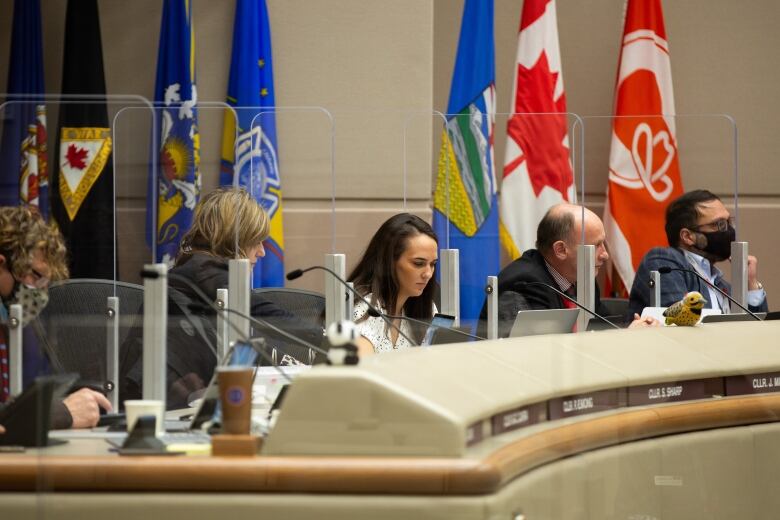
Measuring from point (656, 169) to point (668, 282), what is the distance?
29.4 inches

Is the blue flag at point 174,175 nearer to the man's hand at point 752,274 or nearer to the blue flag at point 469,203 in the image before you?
the blue flag at point 469,203

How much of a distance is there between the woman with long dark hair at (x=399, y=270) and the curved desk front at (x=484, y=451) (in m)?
1.10

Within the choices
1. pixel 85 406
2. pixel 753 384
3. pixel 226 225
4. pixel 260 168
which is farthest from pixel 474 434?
pixel 260 168

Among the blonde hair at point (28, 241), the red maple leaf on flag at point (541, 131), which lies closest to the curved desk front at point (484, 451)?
the blonde hair at point (28, 241)

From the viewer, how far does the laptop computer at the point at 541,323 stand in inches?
112

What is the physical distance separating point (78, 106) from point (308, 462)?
131cm

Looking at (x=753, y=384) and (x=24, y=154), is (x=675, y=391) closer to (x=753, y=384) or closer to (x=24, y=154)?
(x=753, y=384)

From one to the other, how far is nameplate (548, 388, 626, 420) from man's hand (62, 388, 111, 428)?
815 millimetres

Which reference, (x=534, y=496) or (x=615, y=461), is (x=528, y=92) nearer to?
(x=615, y=461)

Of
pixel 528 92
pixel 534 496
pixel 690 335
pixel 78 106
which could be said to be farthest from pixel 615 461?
pixel 528 92

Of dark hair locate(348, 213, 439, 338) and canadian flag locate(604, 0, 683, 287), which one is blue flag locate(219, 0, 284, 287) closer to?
dark hair locate(348, 213, 439, 338)

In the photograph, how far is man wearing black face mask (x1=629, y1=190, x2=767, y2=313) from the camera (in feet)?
12.5

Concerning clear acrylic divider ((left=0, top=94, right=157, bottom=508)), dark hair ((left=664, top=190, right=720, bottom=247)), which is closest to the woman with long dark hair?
dark hair ((left=664, top=190, right=720, bottom=247))

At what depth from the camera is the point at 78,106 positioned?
2588 mm
